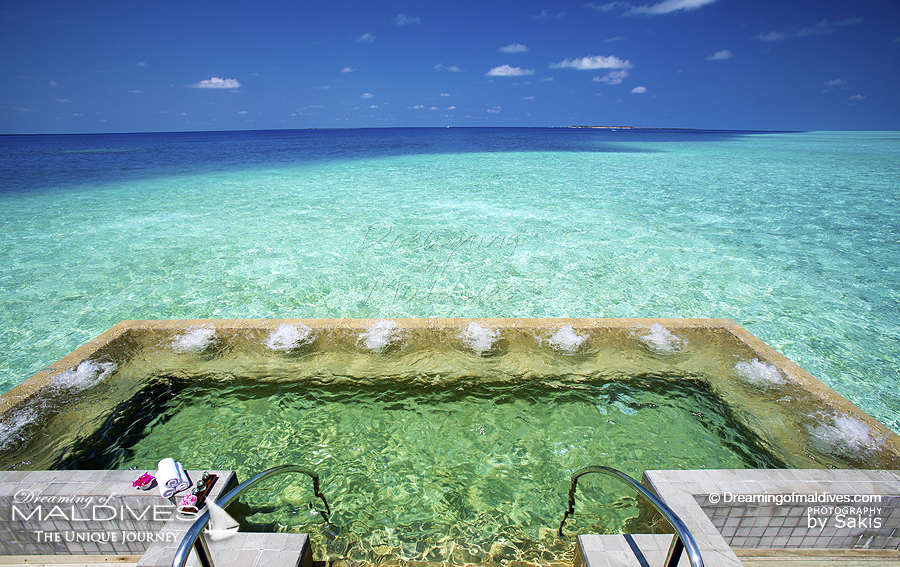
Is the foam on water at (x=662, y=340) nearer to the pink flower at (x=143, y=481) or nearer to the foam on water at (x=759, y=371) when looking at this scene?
the foam on water at (x=759, y=371)

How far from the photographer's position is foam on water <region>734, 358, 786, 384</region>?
12.4 feet

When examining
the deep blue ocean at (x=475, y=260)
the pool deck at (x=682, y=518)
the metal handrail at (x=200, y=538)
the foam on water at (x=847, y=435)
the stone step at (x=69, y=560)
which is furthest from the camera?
the deep blue ocean at (x=475, y=260)

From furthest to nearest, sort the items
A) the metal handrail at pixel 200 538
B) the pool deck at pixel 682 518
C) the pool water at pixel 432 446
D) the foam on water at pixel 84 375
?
the foam on water at pixel 84 375
the pool water at pixel 432 446
the pool deck at pixel 682 518
the metal handrail at pixel 200 538

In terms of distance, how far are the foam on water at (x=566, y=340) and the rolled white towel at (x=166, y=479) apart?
332 cm

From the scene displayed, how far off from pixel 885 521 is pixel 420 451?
2924mm

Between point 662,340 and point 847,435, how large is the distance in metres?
1.56

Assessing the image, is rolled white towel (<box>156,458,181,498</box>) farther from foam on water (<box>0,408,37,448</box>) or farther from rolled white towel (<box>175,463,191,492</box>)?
foam on water (<box>0,408,37,448</box>)

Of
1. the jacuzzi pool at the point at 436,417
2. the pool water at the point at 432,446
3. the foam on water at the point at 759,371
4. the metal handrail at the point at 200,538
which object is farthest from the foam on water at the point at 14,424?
the foam on water at the point at 759,371

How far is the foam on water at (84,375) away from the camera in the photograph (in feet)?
12.1

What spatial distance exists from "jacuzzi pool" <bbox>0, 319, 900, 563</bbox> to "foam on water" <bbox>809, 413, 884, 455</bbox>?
0.01 m

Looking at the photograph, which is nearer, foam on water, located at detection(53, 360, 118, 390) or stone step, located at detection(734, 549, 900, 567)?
stone step, located at detection(734, 549, 900, 567)

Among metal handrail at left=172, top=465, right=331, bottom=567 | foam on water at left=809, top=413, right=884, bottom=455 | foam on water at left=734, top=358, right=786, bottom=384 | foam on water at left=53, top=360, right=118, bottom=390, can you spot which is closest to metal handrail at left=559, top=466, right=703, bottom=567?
metal handrail at left=172, top=465, right=331, bottom=567

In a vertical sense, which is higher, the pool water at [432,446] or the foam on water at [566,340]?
the foam on water at [566,340]

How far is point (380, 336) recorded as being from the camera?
4.33m
